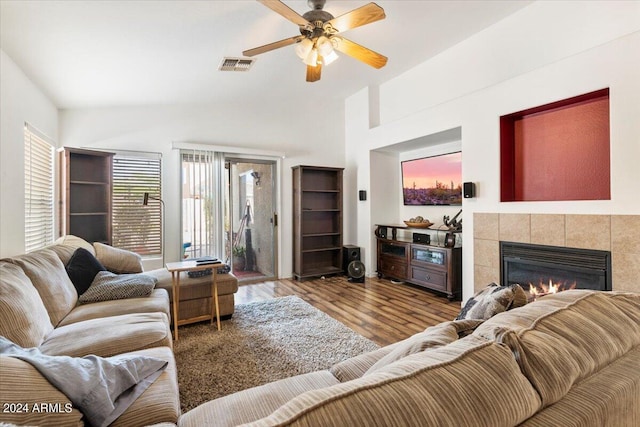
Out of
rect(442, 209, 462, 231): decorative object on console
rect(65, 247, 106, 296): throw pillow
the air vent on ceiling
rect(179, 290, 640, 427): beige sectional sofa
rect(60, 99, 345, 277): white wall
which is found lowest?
rect(65, 247, 106, 296): throw pillow

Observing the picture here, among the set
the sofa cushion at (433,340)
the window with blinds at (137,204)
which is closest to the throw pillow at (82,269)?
the window with blinds at (137,204)

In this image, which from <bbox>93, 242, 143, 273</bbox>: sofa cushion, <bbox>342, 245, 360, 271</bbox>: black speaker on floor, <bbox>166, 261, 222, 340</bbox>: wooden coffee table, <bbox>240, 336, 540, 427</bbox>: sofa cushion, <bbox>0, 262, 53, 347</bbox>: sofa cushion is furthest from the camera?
<bbox>342, 245, 360, 271</bbox>: black speaker on floor

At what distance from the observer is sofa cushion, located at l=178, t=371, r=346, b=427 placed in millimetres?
996

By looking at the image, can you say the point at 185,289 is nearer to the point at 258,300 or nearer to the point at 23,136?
the point at 258,300

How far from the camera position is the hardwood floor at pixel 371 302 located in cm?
308

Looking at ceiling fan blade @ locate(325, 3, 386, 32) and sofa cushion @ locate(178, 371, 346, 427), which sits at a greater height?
ceiling fan blade @ locate(325, 3, 386, 32)

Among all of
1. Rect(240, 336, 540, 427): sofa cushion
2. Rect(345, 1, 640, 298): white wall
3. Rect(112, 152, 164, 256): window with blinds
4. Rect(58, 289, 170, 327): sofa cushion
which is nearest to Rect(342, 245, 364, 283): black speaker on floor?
Rect(345, 1, 640, 298): white wall

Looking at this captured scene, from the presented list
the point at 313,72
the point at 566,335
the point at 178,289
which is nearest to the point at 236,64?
the point at 313,72

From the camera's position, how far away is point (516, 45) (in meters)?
3.25

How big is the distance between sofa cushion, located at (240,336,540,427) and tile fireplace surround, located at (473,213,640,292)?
2714mm

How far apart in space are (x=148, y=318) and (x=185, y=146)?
3.05 metres

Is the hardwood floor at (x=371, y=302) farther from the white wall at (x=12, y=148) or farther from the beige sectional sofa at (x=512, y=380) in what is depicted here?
the white wall at (x=12, y=148)

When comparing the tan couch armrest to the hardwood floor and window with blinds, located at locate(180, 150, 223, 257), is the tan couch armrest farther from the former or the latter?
window with blinds, located at locate(180, 150, 223, 257)

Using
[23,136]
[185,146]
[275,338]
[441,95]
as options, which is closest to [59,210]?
[23,136]
